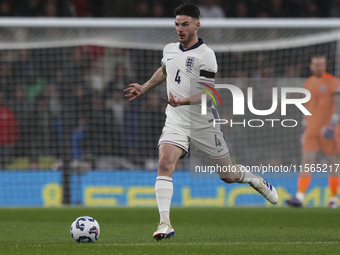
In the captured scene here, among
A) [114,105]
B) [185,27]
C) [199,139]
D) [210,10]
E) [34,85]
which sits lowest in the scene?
[114,105]

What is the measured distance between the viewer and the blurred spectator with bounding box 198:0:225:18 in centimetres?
1823

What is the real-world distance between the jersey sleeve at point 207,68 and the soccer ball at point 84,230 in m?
1.69

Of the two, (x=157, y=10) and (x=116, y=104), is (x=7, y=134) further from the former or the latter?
(x=157, y=10)

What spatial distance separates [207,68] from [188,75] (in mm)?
208

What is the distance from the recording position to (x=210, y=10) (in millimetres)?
18328

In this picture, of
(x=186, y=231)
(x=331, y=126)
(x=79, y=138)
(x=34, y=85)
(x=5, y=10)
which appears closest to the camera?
(x=186, y=231)

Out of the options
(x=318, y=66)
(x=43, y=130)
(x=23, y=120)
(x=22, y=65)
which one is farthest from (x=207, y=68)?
(x=22, y=65)

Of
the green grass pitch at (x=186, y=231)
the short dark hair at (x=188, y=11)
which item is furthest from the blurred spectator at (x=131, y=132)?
the short dark hair at (x=188, y=11)

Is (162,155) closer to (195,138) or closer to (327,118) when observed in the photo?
(195,138)

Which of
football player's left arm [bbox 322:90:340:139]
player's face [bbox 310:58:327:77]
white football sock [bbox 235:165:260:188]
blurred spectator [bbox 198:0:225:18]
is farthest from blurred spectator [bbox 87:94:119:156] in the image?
white football sock [bbox 235:165:260:188]

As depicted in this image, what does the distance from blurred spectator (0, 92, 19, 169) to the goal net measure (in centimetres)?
2

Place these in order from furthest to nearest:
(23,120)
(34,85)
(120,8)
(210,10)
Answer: (120,8)
(210,10)
(34,85)
(23,120)

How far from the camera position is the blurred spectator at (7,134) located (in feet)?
47.1

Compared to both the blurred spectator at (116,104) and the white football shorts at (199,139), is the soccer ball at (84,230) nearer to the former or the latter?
the white football shorts at (199,139)
